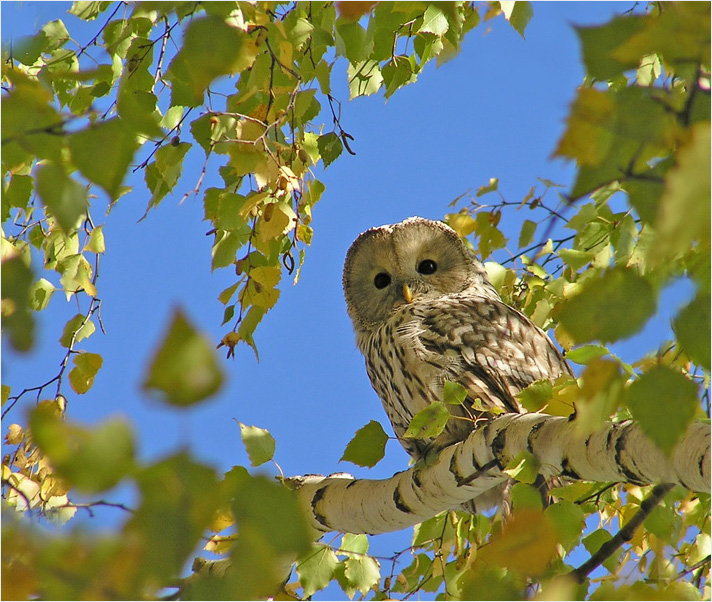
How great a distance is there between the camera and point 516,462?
160cm

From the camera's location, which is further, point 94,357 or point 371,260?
point 371,260

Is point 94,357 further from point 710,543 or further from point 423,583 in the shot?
point 710,543

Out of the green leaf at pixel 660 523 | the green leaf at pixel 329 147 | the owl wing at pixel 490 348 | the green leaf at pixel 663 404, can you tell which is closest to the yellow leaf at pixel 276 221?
the green leaf at pixel 329 147

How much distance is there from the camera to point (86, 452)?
2.43 ft

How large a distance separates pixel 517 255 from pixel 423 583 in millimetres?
1408

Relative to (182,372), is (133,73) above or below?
above

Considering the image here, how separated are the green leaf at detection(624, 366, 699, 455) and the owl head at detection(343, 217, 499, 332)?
254 centimetres

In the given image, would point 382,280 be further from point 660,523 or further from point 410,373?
point 660,523

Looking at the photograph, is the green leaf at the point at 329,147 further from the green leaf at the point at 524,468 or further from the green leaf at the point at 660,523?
the green leaf at the point at 660,523

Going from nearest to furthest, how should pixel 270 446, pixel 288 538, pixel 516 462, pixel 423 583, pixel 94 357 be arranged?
pixel 288 538, pixel 516 462, pixel 270 446, pixel 94 357, pixel 423 583

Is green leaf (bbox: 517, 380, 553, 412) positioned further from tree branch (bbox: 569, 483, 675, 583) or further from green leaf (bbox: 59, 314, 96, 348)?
green leaf (bbox: 59, 314, 96, 348)

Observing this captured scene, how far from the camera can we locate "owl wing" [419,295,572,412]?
8.85 ft

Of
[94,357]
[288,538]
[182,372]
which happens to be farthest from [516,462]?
[94,357]

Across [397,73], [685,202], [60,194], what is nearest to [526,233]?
[397,73]
